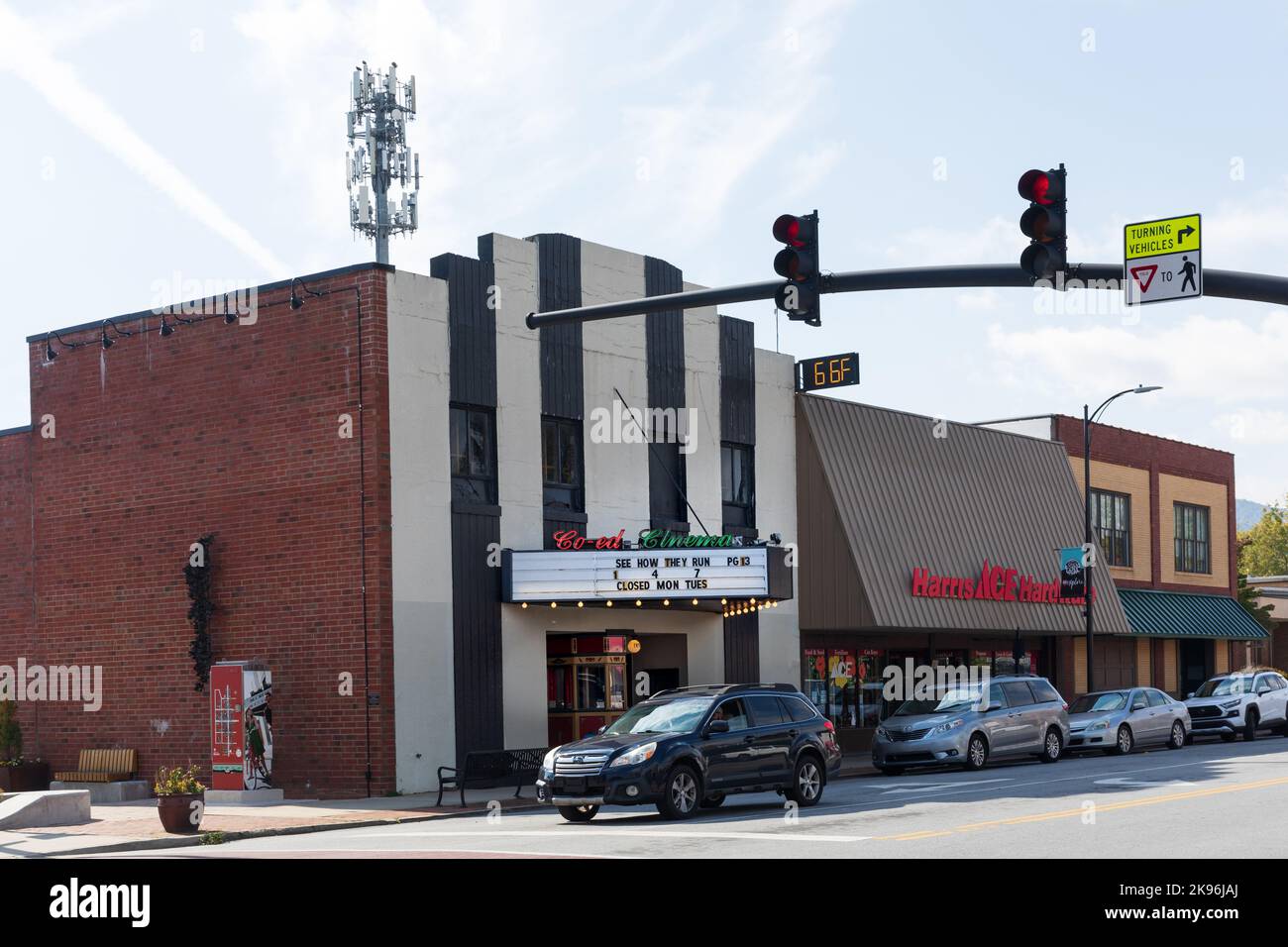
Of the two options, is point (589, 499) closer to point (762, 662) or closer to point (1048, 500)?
point (762, 662)

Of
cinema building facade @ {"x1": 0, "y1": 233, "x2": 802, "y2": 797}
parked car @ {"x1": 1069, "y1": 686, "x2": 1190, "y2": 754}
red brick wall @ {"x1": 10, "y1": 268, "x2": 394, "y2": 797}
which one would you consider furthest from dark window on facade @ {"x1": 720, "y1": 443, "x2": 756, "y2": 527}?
red brick wall @ {"x1": 10, "y1": 268, "x2": 394, "y2": 797}

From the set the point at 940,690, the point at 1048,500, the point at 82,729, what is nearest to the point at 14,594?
the point at 82,729

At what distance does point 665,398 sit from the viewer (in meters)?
32.1

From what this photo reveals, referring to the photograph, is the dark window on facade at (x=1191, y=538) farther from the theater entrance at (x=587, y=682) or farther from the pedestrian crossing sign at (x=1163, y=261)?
the pedestrian crossing sign at (x=1163, y=261)

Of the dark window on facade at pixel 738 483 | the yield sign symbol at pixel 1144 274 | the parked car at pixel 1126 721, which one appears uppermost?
the yield sign symbol at pixel 1144 274

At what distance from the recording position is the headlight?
19594mm

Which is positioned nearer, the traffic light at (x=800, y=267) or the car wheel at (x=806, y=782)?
the traffic light at (x=800, y=267)

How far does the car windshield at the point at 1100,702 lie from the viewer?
35406 millimetres

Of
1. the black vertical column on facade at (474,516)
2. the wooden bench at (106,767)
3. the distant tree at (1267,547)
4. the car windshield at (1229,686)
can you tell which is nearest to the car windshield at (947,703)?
the black vertical column on facade at (474,516)

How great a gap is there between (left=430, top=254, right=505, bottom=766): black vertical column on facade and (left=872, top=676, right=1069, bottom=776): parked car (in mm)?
7504

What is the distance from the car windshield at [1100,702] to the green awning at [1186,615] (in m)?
10.1

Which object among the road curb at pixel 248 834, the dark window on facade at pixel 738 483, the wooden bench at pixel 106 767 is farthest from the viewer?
the dark window on facade at pixel 738 483

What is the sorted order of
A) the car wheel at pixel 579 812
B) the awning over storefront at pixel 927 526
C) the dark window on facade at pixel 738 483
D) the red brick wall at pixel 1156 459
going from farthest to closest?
1. the red brick wall at pixel 1156 459
2. the awning over storefront at pixel 927 526
3. the dark window on facade at pixel 738 483
4. the car wheel at pixel 579 812

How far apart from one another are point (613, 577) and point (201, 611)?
23.3 ft
